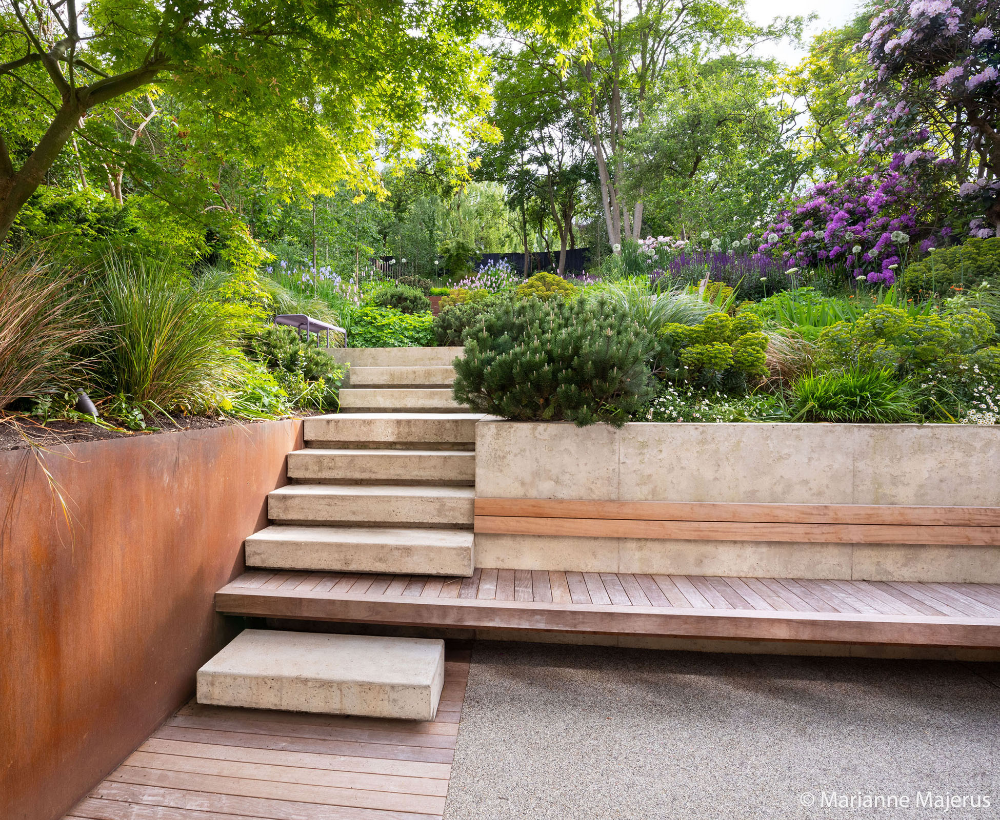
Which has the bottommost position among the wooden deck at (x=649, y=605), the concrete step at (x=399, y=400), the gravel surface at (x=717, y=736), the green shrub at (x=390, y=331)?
the gravel surface at (x=717, y=736)

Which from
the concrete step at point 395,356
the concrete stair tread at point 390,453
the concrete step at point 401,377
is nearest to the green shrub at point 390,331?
the concrete step at point 395,356

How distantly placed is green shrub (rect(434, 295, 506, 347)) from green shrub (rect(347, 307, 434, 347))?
213 mm

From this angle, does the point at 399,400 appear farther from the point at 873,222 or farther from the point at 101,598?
the point at 873,222

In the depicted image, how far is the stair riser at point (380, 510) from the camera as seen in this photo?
2617 mm

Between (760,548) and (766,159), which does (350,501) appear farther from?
(766,159)

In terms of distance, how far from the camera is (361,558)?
7.95 feet

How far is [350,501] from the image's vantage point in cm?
265

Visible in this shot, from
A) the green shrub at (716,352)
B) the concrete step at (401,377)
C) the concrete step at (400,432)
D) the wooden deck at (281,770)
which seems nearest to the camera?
the wooden deck at (281,770)

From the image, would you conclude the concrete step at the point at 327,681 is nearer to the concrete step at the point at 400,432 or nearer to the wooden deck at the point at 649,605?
the wooden deck at the point at 649,605

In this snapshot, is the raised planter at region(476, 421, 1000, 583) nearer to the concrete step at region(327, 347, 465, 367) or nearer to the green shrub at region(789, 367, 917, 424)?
the green shrub at region(789, 367, 917, 424)

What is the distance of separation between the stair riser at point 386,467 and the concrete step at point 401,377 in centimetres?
116

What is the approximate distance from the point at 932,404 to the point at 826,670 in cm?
155

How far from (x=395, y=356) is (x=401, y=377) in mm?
457

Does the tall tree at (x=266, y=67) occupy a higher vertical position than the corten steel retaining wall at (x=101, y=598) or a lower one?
higher
